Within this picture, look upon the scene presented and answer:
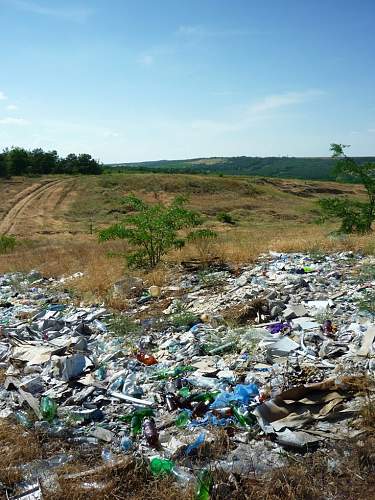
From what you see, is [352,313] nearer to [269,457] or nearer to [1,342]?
[269,457]

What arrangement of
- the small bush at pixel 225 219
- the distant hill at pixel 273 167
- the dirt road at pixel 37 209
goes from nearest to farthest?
the dirt road at pixel 37 209, the small bush at pixel 225 219, the distant hill at pixel 273 167

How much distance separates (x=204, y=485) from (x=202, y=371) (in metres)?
1.42

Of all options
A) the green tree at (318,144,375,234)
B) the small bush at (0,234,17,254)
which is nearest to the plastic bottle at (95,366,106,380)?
the green tree at (318,144,375,234)

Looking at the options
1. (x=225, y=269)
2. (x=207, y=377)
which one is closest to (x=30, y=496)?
(x=207, y=377)

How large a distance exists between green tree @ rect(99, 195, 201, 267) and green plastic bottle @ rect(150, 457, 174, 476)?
18.6ft

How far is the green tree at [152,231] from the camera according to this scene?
8.20 meters

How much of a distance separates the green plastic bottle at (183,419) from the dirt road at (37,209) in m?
24.4

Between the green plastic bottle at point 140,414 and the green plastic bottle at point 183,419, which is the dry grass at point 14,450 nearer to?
the green plastic bottle at point 140,414

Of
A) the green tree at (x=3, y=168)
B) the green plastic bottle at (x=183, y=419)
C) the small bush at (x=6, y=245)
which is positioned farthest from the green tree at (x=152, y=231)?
the green tree at (x=3, y=168)

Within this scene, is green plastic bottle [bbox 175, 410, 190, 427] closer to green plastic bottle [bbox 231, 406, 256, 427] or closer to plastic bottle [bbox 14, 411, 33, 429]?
green plastic bottle [bbox 231, 406, 256, 427]

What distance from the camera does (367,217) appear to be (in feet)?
40.2

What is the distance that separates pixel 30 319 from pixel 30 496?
368 cm

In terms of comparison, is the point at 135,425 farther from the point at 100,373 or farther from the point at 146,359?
the point at 146,359

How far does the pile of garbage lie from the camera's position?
2.83 meters
